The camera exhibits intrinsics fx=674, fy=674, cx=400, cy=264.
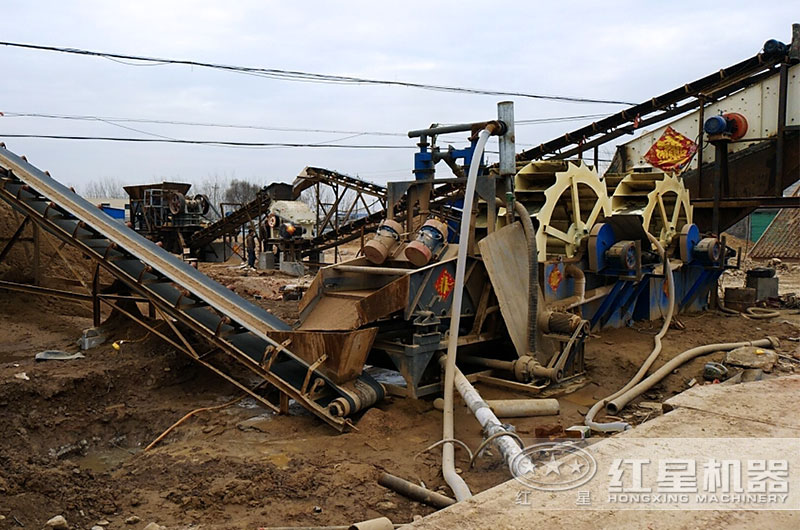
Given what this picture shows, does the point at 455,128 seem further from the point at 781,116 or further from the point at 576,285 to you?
the point at 781,116

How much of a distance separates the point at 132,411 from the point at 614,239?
225 inches

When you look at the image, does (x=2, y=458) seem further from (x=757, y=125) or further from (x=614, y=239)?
(x=757, y=125)

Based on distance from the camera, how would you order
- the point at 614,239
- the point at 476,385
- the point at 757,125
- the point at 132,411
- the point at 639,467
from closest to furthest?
the point at 639,467 < the point at 132,411 < the point at 476,385 < the point at 614,239 < the point at 757,125

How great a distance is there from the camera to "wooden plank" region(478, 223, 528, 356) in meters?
6.32

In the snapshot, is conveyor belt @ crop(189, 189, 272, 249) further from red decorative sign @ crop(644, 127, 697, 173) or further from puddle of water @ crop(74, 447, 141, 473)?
puddle of water @ crop(74, 447, 141, 473)

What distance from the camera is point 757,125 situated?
12227 mm

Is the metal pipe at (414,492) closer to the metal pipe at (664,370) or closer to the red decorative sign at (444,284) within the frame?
the red decorative sign at (444,284)

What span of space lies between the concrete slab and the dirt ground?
1.12m

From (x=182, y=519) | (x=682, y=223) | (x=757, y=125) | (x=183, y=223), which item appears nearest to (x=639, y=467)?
(x=182, y=519)

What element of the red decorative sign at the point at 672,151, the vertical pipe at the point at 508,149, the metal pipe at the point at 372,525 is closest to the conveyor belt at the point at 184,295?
the metal pipe at the point at 372,525

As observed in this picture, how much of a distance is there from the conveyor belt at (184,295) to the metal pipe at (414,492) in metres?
1.20

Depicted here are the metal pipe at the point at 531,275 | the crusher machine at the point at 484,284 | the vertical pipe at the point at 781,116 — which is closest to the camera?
the crusher machine at the point at 484,284

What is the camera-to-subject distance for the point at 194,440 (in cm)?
548

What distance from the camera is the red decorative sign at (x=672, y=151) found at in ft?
43.9
